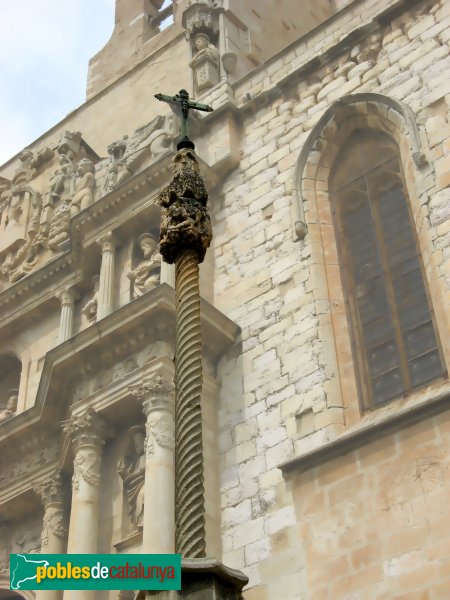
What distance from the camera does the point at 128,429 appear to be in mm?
10836

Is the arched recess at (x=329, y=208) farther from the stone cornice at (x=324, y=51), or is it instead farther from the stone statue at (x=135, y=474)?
the stone statue at (x=135, y=474)

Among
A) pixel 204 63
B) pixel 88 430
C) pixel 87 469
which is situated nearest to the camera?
pixel 87 469

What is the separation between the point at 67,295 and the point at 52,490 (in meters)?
3.11

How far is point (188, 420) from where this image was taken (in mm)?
5418

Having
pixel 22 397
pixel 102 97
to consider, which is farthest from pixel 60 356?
pixel 102 97

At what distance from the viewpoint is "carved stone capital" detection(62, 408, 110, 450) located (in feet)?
35.3

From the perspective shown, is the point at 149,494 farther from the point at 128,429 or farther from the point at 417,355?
the point at 417,355

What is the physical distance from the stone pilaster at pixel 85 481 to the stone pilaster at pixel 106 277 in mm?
1647

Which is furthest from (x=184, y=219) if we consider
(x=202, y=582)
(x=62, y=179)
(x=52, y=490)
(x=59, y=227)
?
(x=62, y=179)

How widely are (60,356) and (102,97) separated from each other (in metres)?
7.76

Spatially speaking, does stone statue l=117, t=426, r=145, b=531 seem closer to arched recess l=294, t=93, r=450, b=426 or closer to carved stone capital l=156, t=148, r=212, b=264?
arched recess l=294, t=93, r=450, b=426
